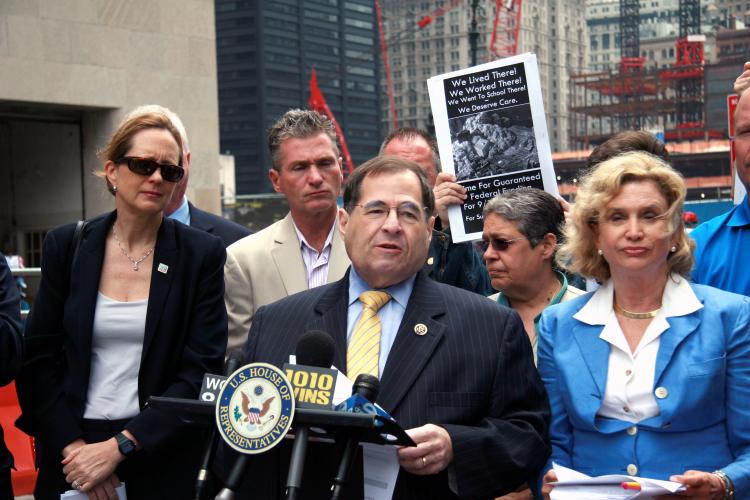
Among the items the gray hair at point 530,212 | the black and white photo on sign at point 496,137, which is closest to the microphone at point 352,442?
the gray hair at point 530,212

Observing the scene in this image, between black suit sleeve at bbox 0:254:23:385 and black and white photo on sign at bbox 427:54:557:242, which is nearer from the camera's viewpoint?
black suit sleeve at bbox 0:254:23:385

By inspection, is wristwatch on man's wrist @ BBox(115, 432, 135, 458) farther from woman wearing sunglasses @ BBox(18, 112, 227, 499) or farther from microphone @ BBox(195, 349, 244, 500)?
microphone @ BBox(195, 349, 244, 500)

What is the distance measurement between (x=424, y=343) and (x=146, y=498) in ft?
5.14

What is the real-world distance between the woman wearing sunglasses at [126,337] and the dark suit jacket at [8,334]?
160 millimetres

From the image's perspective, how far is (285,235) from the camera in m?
5.54

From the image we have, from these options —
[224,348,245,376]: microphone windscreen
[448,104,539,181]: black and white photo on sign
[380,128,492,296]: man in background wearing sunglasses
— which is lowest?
[224,348,245,376]: microphone windscreen

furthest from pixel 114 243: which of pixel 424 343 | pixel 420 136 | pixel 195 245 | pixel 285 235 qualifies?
pixel 420 136

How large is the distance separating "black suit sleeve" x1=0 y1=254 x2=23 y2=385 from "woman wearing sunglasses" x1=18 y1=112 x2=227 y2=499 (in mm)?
166

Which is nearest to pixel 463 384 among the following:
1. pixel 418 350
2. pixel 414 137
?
pixel 418 350

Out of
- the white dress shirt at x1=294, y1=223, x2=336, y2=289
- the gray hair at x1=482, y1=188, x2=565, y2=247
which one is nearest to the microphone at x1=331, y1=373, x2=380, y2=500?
the gray hair at x1=482, y1=188, x2=565, y2=247

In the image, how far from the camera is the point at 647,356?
3.77 metres

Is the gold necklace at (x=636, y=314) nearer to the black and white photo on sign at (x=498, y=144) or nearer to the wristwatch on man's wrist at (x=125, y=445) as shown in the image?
the black and white photo on sign at (x=498, y=144)

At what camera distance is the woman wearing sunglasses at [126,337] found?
4395 mm

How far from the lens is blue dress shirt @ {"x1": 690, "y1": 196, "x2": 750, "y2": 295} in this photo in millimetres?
4426
